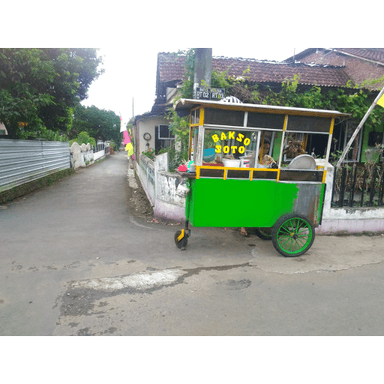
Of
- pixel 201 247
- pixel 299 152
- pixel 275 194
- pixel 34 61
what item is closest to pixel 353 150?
pixel 299 152

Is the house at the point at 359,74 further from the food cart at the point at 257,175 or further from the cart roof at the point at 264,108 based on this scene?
the food cart at the point at 257,175

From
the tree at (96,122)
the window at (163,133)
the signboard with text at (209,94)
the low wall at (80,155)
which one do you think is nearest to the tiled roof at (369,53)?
the signboard with text at (209,94)

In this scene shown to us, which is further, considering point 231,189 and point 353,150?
point 353,150

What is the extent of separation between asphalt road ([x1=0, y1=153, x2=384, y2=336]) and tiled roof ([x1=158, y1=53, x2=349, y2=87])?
5696 mm

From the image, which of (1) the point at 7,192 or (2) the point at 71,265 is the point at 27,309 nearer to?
(2) the point at 71,265

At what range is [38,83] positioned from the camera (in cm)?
886

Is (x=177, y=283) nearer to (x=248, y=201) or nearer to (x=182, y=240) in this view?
(x=182, y=240)

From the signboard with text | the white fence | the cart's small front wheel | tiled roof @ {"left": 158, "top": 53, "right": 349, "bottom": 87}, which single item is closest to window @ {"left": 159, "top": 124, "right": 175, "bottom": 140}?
tiled roof @ {"left": 158, "top": 53, "right": 349, "bottom": 87}

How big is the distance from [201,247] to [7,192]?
6.56 m

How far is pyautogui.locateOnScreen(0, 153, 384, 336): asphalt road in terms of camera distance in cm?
294

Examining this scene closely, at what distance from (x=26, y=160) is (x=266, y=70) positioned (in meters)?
8.88

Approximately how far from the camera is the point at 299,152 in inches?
201

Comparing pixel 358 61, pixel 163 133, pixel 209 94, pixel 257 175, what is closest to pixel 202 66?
pixel 209 94

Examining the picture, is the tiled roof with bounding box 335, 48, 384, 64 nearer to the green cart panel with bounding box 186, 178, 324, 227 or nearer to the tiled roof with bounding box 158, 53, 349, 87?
the tiled roof with bounding box 158, 53, 349, 87
